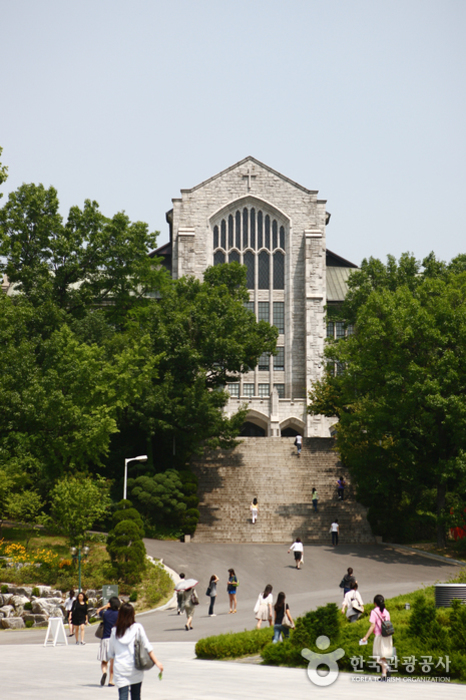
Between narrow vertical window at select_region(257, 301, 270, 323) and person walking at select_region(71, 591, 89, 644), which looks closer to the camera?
person walking at select_region(71, 591, 89, 644)

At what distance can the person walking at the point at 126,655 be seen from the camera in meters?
7.79

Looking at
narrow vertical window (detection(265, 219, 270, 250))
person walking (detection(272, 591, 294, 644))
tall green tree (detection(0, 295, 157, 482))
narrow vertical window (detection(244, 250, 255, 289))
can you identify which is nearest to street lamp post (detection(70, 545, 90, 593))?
tall green tree (detection(0, 295, 157, 482))

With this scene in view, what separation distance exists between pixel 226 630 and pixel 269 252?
4218cm

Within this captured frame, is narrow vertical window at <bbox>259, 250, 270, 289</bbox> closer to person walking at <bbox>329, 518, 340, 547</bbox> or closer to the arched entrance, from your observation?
the arched entrance

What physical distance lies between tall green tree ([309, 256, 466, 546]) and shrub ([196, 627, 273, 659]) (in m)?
18.3

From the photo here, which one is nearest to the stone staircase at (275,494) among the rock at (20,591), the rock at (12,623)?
the rock at (20,591)

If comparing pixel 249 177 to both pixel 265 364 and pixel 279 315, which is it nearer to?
pixel 279 315

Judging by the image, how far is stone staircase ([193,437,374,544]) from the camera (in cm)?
3644

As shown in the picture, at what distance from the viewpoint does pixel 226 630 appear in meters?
18.4

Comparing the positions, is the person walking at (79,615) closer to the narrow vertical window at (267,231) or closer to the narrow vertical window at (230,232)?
the narrow vertical window at (230,232)

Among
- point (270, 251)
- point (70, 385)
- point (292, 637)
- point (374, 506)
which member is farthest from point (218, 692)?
point (270, 251)

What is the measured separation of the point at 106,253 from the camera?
4384 centimetres

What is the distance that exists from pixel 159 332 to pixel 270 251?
19749mm

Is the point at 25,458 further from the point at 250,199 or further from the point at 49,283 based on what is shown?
the point at 250,199
